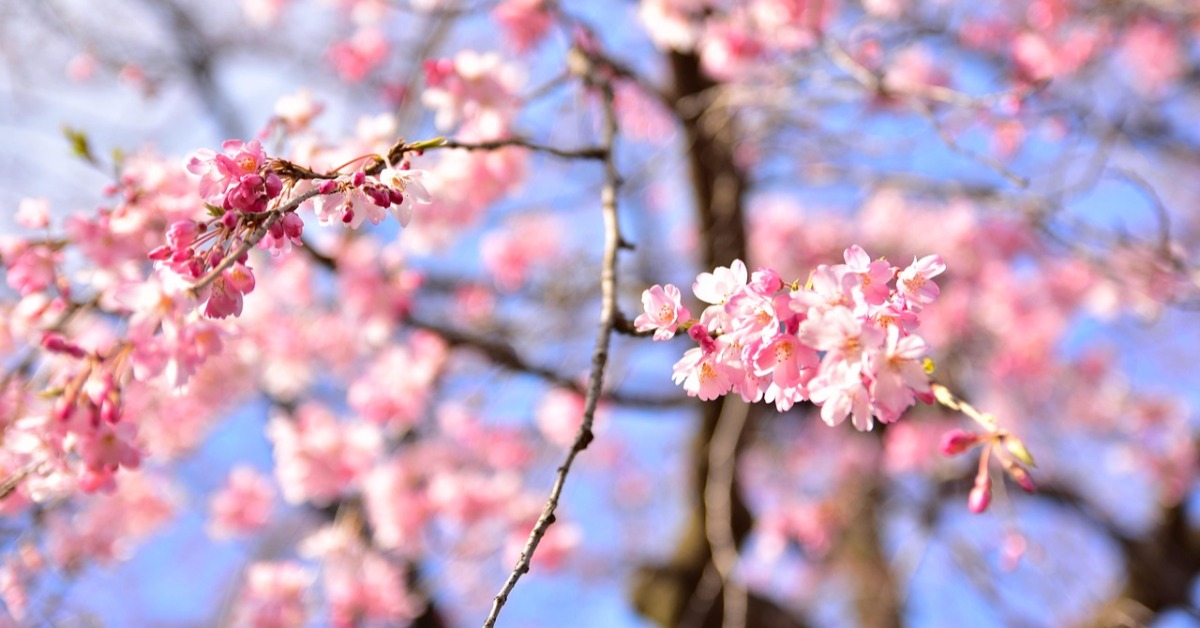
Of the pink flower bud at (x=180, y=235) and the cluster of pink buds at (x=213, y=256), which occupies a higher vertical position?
the pink flower bud at (x=180, y=235)

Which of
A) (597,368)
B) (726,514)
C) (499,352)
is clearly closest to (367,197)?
(597,368)

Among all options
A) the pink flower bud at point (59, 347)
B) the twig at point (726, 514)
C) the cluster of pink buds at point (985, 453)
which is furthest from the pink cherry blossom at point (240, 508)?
the cluster of pink buds at point (985, 453)

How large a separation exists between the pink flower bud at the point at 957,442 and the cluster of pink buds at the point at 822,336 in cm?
11

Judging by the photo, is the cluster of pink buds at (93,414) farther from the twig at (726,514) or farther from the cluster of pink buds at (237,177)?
the twig at (726,514)

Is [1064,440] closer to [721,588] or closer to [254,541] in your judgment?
[721,588]

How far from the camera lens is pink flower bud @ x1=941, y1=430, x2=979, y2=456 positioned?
955 mm

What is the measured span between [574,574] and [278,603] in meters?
3.89

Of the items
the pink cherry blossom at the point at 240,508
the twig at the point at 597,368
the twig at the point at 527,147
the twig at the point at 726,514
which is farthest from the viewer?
the pink cherry blossom at the point at 240,508

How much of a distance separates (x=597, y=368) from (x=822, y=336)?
33 cm

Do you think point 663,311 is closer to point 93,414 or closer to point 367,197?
point 367,197

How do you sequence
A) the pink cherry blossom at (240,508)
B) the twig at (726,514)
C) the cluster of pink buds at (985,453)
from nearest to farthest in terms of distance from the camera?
the cluster of pink buds at (985,453) → the twig at (726,514) → the pink cherry blossom at (240,508)

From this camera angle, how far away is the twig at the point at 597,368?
834 millimetres

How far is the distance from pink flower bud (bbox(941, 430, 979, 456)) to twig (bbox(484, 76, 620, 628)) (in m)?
0.44

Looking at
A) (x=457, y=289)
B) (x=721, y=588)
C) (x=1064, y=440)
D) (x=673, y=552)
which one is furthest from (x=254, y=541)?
(x=1064, y=440)
